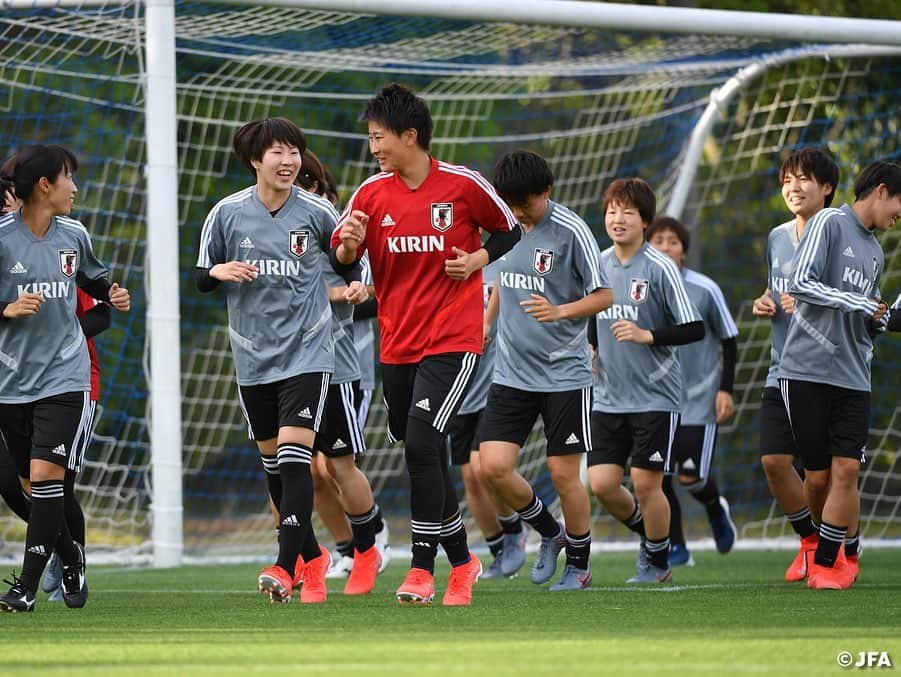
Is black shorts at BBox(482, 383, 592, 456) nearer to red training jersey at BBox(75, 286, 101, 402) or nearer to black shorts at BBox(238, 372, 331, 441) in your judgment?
black shorts at BBox(238, 372, 331, 441)

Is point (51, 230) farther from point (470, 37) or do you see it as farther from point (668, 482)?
point (470, 37)

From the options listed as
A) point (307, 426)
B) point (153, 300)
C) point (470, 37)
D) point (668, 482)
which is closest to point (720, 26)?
point (470, 37)

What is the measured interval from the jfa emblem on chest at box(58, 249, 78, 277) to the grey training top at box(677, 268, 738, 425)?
414cm

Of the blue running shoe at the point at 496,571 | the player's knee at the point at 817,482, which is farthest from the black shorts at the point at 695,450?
the player's knee at the point at 817,482

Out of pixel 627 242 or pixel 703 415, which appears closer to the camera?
pixel 627 242

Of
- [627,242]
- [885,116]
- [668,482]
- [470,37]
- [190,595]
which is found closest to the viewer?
[190,595]

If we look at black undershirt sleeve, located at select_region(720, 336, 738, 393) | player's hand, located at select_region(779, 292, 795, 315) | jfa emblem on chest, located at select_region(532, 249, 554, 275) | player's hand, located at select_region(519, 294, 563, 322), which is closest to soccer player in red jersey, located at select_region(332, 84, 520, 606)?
player's hand, located at select_region(519, 294, 563, 322)

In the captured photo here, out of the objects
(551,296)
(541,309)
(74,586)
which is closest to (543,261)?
(551,296)

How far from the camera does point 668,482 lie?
9344 mm

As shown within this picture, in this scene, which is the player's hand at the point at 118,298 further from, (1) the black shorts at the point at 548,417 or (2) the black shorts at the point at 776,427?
(2) the black shorts at the point at 776,427

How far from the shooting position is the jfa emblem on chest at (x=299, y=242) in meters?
6.74

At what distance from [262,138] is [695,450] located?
13.6 ft

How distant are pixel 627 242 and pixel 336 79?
6.48 m

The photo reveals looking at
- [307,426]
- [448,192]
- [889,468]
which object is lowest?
[889,468]
